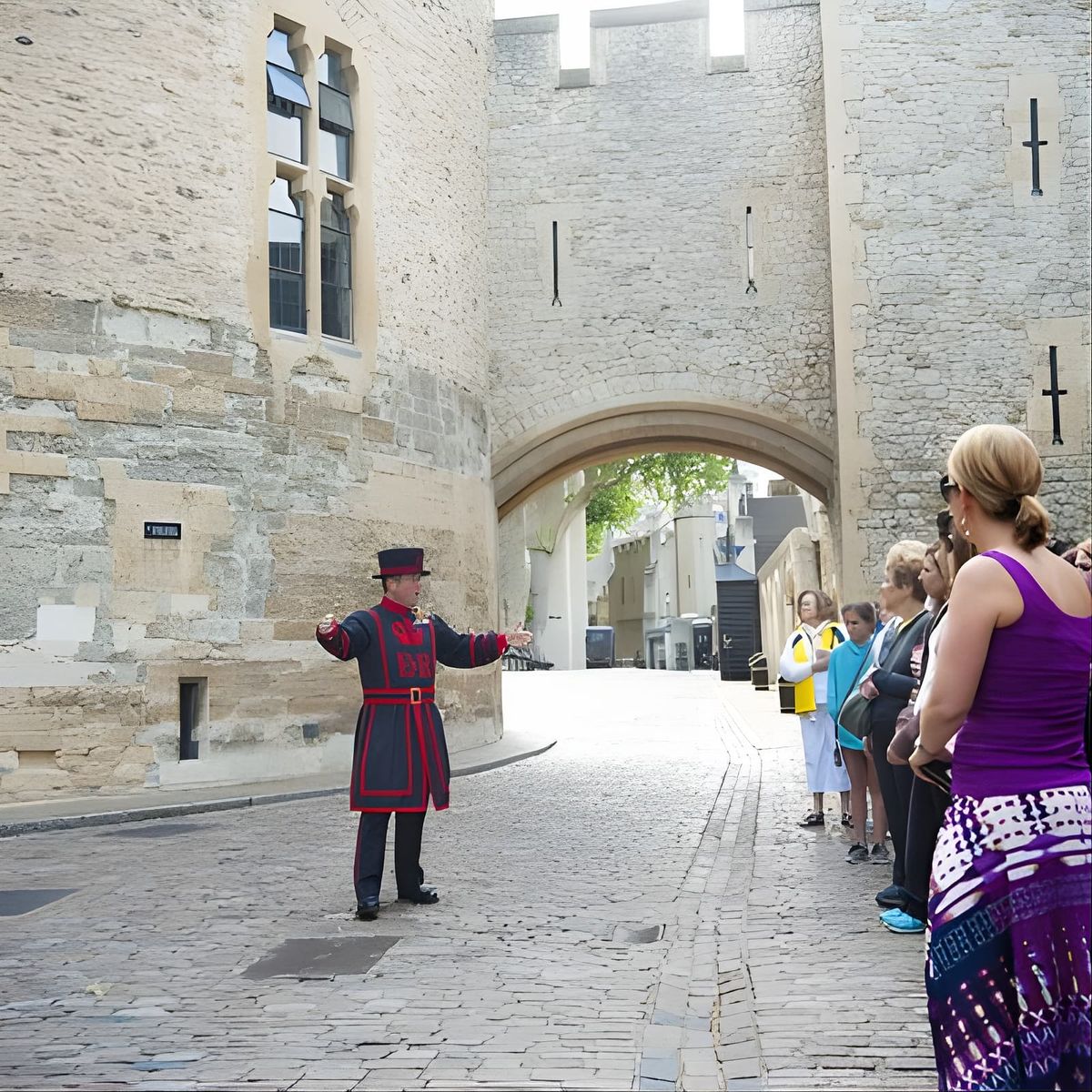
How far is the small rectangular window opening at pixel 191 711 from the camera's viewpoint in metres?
11.3

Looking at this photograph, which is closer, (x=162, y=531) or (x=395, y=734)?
(x=395, y=734)

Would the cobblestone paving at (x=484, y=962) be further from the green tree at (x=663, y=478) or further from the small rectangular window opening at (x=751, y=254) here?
the green tree at (x=663, y=478)

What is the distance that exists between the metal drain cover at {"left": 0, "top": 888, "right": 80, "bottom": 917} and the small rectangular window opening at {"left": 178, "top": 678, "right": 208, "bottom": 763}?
452cm

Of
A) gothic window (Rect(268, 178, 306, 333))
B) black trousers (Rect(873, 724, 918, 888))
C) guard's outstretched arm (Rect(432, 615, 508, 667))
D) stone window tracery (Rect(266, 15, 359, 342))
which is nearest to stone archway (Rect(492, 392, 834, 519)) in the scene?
stone window tracery (Rect(266, 15, 359, 342))

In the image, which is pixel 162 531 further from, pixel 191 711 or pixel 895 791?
pixel 895 791

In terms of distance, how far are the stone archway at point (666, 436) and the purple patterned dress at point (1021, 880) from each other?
43.1 ft

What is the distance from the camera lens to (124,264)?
11094 mm

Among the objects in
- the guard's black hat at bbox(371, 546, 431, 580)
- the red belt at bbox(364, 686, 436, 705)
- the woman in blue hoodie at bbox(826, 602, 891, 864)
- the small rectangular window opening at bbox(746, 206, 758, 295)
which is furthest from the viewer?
the small rectangular window opening at bbox(746, 206, 758, 295)

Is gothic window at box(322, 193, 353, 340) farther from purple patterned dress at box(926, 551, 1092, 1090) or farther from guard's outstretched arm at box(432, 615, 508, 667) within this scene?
purple patterned dress at box(926, 551, 1092, 1090)

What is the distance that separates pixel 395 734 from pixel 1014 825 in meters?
4.01

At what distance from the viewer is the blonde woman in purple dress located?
8.40 feet

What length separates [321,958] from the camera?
16.9 feet

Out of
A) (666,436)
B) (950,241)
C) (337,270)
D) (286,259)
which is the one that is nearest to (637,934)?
(286,259)

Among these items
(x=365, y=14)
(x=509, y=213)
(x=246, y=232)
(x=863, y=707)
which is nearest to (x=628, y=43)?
(x=509, y=213)
